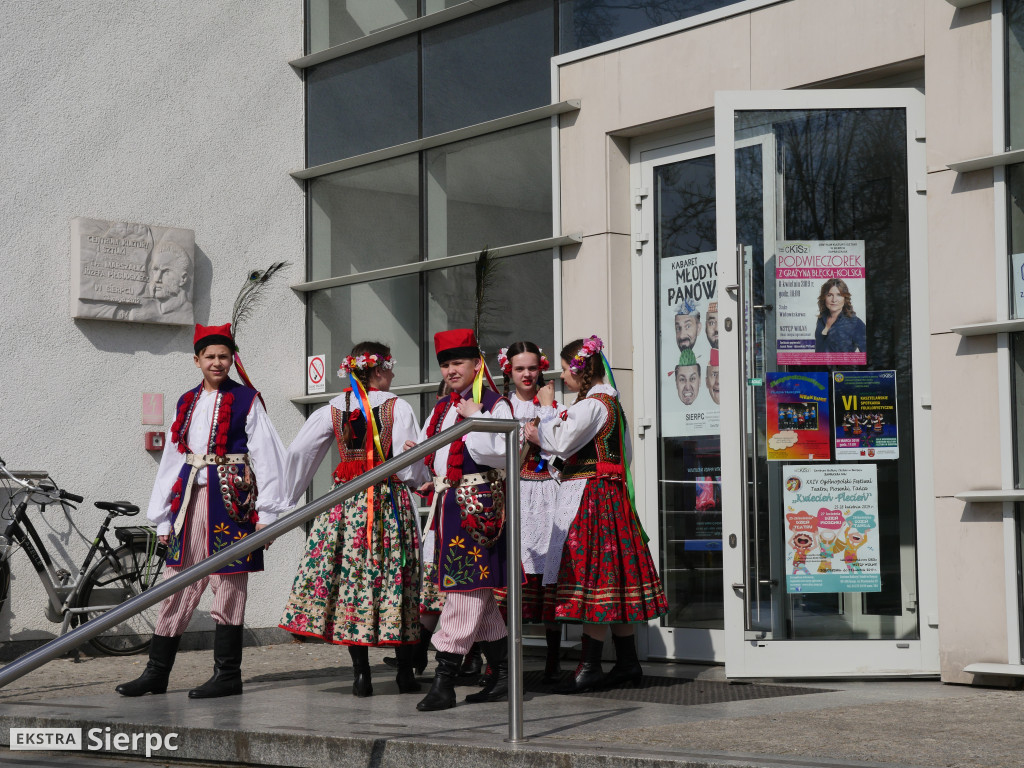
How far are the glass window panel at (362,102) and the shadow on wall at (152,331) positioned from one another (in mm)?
1394

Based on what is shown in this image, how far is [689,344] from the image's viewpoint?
8.48 meters

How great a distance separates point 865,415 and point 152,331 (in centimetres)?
567

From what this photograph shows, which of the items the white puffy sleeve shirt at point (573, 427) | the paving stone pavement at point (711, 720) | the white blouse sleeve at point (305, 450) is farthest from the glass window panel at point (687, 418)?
the white blouse sleeve at point (305, 450)

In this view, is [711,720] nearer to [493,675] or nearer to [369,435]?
[493,675]

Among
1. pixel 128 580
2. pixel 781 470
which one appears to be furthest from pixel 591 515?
pixel 128 580

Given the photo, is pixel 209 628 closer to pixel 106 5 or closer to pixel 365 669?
pixel 365 669

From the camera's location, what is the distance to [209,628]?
10.4 metres

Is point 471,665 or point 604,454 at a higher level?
point 604,454

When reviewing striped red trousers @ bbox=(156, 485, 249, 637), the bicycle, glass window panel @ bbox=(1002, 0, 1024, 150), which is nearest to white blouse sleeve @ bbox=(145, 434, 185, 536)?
striped red trousers @ bbox=(156, 485, 249, 637)

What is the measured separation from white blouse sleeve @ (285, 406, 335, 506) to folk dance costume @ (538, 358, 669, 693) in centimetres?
109

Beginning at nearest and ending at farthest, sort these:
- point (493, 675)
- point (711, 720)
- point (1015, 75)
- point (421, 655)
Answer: point (711, 720) → point (493, 675) → point (1015, 75) → point (421, 655)

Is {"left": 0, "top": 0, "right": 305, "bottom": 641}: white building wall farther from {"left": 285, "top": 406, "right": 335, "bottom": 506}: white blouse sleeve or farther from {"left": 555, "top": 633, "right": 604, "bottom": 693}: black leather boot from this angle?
{"left": 555, "top": 633, "right": 604, "bottom": 693}: black leather boot

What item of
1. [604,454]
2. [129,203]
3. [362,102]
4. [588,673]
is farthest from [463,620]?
[362,102]

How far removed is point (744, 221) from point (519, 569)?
3.20 m
